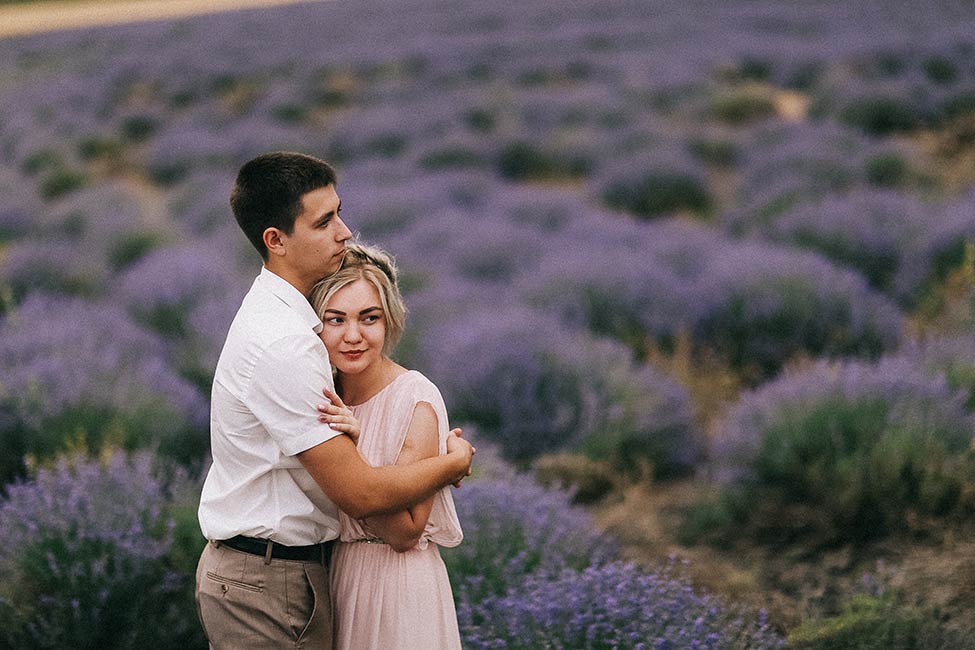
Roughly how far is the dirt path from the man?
3391 cm

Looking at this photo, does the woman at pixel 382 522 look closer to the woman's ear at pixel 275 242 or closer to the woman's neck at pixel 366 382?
the woman's neck at pixel 366 382

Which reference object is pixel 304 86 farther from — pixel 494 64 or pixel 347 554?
pixel 347 554

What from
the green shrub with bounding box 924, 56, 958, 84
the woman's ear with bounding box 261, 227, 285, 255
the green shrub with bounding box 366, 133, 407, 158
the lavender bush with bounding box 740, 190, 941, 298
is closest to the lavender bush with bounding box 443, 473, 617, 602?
the woman's ear with bounding box 261, 227, 285, 255

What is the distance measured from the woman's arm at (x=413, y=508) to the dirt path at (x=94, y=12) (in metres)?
34.1

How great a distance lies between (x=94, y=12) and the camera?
1563 inches

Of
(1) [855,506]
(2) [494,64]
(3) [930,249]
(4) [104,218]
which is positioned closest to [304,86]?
(2) [494,64]

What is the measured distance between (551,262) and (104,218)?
4.32m

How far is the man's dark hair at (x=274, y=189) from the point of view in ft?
5.80

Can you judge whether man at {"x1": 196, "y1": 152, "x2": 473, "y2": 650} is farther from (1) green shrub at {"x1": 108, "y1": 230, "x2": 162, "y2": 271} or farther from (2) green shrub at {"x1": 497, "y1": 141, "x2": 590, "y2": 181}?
(2) green shrub at {"x1": 497, "y1": 141, "x2": 590, "y2": 181}

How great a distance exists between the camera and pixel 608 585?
233 centimetres

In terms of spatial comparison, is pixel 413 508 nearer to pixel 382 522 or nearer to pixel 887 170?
pixel 382 522

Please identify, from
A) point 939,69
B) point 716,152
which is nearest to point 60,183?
point 716,152

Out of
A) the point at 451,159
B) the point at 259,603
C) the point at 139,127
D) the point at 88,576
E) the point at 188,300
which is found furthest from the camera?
the point at 139,127

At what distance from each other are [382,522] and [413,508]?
0.07 meters
